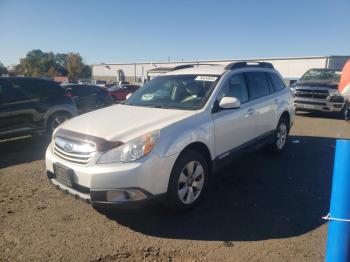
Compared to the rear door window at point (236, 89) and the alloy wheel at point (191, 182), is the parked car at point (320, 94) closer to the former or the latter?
the rear door window at point (236, 89)

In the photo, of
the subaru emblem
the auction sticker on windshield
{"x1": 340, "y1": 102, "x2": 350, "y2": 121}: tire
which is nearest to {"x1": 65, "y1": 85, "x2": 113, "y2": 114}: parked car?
the auction sticker on windshield

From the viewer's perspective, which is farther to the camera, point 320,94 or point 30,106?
point 320,94

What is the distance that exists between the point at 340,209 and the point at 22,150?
6908 mm

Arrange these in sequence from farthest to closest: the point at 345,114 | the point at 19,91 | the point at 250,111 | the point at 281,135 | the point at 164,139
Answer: the point at 345,114, the point at 19,91, the point at 281,135, the point at 250,111, the point at 164,139

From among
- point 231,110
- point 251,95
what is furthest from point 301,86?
point 231,110

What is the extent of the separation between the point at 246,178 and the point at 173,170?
6.64ft

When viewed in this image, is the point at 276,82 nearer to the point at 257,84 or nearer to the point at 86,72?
the point at 257,84

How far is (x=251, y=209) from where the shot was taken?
3.93 meters

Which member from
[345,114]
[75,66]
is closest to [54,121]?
[345,114]

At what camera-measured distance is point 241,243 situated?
3188 millimetres

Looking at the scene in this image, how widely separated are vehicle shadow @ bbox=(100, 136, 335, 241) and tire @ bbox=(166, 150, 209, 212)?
7.4 inches

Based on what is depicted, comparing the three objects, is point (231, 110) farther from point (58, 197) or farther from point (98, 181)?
point (58, 197)

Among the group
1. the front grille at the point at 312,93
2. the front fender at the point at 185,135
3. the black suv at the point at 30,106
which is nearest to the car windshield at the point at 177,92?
the front fender at the point at 185,135

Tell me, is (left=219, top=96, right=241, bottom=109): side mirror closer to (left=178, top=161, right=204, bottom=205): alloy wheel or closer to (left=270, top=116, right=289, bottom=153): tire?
(left=178, top=161, right=204, bottom=205): alloy wheel
